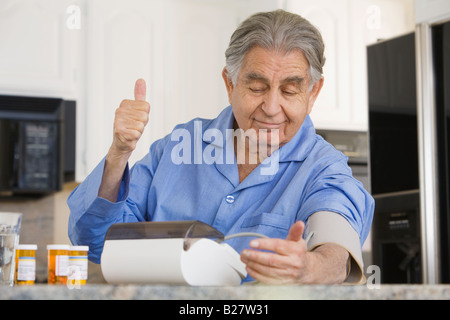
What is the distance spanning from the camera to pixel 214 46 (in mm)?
3479

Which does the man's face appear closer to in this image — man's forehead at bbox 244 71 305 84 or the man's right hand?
man's forehead at bbox 244 71 305 84

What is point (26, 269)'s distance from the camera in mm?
994

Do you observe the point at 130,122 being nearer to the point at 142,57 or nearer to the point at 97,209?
the point at 97,209

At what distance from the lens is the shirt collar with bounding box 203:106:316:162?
4.48ft

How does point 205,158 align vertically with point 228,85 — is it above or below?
below

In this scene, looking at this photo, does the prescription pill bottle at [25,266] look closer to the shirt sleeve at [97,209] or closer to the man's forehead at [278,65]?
the shirt sleeve at [97,209]

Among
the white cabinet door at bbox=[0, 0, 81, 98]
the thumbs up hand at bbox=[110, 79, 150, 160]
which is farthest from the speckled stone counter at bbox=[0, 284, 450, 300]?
the white cabinet door at bbox=[0, 0, 81, 98]

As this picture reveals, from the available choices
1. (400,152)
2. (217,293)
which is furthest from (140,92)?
(400,152)

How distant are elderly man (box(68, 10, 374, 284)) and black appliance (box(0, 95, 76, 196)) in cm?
171

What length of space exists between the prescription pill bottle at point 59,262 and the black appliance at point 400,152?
1.77 meters

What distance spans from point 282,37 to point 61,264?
0.62m
